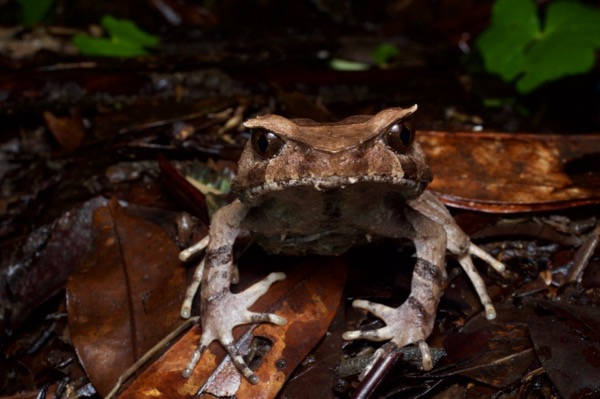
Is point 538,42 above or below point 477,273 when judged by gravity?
above

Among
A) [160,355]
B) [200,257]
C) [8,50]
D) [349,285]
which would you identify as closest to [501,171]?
[349,285]

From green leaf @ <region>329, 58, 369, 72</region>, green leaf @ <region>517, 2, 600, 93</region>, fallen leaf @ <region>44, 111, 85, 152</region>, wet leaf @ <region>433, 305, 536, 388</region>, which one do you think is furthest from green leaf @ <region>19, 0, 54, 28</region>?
wet leaf @ <region>433, 305, 536, 388</region>

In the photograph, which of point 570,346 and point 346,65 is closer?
point 570,346

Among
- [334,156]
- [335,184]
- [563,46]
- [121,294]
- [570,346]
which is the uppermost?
[334,156]

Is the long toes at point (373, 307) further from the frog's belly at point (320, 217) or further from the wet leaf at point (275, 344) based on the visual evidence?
the frog's belly at point (320, 217)

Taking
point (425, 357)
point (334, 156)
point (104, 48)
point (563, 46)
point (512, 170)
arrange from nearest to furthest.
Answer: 1. point (334, 156)
2. point (425, 357)
3. point (512, 170)
4. point (563, 46)
5. point (104, 48)

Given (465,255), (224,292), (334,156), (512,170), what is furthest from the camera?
(512,170)

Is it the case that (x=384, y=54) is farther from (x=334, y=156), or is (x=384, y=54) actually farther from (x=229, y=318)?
(x=334, y=156)

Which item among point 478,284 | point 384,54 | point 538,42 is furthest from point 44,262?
point 538,42
